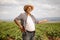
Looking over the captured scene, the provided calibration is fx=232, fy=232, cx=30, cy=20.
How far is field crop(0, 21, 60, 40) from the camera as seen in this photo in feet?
10.5

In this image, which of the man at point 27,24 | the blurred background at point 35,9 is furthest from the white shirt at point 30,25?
the blurred background at point 35,9

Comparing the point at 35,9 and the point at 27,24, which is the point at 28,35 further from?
the point at 35,9

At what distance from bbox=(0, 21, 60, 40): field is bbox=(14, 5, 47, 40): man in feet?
0.19

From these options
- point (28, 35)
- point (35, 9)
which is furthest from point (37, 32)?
point (35, 9)

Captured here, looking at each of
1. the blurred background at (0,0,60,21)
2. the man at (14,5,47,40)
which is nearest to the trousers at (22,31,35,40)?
the man at (14,5,47,40)

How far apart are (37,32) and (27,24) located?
181 mm

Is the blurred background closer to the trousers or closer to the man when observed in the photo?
the man

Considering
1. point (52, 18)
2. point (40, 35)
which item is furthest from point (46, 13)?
point (40, 35)

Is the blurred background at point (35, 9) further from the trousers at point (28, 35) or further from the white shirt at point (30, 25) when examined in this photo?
the trousers at point (28, 35)

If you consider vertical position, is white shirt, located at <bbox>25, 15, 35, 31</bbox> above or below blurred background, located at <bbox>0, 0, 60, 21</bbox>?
below

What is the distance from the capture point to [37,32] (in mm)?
3207

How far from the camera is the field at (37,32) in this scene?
319cm

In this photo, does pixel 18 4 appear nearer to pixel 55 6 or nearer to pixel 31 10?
pixel 31 10

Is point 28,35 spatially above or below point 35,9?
below
